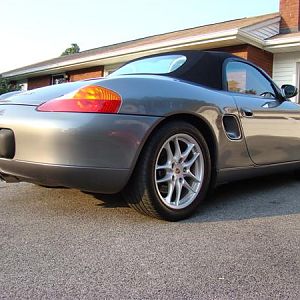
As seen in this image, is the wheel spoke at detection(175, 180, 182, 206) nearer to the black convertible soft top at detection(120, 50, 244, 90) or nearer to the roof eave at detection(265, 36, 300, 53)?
the black convertible soft top at detection(120, 50, 244, 90)

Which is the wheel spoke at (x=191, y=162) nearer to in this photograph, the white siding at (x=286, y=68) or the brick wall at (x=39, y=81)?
the white siding at (x=286, y=68)

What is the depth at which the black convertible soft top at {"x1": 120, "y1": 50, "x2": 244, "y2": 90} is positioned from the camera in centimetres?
379

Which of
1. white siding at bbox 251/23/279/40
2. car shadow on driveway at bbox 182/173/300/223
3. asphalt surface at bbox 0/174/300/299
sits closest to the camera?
asphalt surface at bbox 0/174/300/299

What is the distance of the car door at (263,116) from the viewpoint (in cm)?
399

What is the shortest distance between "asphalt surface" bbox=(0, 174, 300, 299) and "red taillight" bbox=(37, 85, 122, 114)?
2.71 ft

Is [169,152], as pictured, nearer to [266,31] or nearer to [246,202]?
[246,202]

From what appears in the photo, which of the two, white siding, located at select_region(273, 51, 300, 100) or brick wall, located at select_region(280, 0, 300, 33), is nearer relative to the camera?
white siding, located at select_region(273, 51, 300, 100)

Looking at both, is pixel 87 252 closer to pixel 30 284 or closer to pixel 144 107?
pixel 30 284

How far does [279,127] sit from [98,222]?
215cm

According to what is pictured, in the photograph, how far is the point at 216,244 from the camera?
9.41ft

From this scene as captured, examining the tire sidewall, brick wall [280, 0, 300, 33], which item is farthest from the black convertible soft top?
brick wall [280, 0, 300, 33]

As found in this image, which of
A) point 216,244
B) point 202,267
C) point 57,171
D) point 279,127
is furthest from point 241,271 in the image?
point 279,127

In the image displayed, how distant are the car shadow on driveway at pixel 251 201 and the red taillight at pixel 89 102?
41.9 inches

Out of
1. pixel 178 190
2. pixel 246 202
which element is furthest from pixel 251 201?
pixel 178 190
